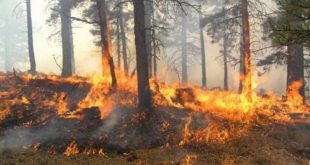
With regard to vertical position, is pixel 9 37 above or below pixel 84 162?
above

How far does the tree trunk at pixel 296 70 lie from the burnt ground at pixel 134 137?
15.0 feet

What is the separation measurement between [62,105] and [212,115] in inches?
A: 239

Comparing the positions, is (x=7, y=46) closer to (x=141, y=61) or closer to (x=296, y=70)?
(x=296, y=70)

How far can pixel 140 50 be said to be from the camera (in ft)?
51.9

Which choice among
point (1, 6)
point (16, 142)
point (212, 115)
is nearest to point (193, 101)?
point (212, 115)

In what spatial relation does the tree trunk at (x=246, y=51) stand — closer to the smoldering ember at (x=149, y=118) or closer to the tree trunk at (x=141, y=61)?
the smoldering ember at (x=149, y=118)

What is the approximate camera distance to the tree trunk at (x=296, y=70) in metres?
22.1

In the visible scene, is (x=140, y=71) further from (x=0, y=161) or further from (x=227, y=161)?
(x=0, y=161)

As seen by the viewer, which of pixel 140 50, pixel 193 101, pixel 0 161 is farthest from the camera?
pixel 193 101

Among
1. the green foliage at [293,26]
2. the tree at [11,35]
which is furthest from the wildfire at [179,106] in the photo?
the tree at [11,35]

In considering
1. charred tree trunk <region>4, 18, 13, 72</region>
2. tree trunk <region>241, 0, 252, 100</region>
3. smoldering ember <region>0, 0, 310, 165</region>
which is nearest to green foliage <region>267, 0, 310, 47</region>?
smoldering ember <region>0, 0, 310, 165</region>

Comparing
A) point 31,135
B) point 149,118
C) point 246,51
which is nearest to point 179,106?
point 149,118

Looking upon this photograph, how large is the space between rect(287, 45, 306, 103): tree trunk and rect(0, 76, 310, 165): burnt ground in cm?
459

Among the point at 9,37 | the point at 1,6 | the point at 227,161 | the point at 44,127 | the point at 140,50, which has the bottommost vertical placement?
the point at 227,161
